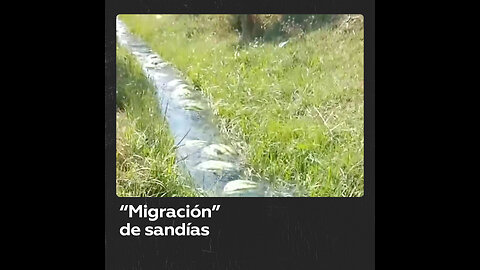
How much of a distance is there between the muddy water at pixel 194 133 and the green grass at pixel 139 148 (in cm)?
6

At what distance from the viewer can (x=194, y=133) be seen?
3.89m

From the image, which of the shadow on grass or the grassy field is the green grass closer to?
the grassy field

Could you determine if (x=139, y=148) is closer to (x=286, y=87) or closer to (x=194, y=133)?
(x=194, y=133)

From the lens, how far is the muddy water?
3.83 metres

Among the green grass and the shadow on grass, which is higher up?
the shadow on grass

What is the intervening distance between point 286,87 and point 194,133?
56 cm

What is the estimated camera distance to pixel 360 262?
3824mm

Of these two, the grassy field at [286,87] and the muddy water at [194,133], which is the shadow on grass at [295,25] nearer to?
the grassy field at [286,87]

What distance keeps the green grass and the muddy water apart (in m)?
0.06

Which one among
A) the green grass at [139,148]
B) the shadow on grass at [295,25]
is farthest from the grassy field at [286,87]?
the green grass at [139,148]

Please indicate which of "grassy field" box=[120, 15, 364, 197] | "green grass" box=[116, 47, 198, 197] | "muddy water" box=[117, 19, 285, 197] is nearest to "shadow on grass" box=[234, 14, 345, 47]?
"grassy field" box=[120, 15, 364, 197]

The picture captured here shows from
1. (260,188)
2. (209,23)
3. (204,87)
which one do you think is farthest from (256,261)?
(209,23)

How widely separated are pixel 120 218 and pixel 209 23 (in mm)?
1137

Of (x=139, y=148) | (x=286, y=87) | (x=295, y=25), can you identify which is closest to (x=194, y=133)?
(x=139, y=148)
